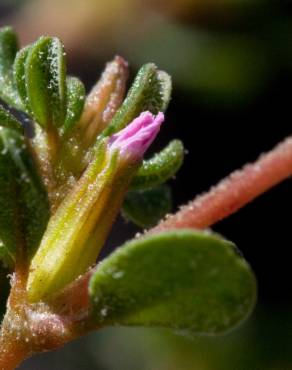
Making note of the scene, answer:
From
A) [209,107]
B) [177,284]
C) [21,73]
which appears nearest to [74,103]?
[21,73]

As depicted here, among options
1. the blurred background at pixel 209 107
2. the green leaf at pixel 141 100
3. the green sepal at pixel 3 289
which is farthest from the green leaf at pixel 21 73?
the blurred background at pixel 209 107

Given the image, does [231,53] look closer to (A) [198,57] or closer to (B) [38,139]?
(A) [198,57]

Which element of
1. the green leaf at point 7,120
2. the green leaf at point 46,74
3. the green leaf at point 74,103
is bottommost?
the green leaf at point 74,103

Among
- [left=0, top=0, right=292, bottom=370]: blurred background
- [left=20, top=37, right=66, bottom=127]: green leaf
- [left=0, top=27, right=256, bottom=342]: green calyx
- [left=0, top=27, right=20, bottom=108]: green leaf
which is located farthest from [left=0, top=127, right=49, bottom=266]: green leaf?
[left=0, top=0, right=292, bottom=370]: blurred background

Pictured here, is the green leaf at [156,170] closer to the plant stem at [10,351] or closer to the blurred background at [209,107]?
the plant stem at [10,351]

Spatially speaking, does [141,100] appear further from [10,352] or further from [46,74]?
[10,352]

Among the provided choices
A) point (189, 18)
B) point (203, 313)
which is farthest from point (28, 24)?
point (203, 313)

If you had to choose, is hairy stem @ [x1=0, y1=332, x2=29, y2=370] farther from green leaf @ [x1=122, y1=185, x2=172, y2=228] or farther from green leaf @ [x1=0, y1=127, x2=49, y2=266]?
green leaf @ [x1=122, y1=185, x2=172, y2=228]
